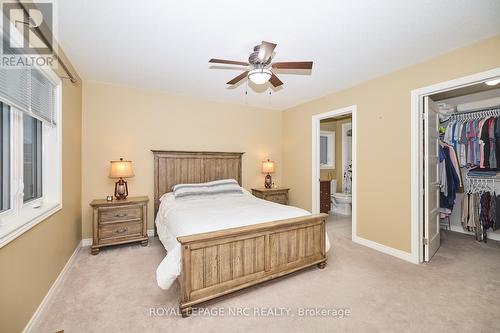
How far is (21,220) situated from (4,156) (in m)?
0.48

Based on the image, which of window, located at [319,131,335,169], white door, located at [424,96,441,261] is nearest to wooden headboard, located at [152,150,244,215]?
window, located at [319,131,335,169]

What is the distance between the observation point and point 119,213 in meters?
3.17

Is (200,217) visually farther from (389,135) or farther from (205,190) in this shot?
(389,135)

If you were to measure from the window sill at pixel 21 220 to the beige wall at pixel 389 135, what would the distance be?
3.77m

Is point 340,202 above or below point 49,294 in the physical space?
above

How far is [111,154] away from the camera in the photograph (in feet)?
11.5

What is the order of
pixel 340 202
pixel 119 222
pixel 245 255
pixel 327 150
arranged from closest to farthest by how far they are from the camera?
1. pixel 245 255
2. pixel 119 222
3. pixel 340 202
4. pixel 327 150

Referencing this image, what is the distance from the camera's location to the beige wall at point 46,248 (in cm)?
142

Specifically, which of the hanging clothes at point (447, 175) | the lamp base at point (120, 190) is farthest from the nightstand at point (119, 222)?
the hanging clothes at point (447, 175)

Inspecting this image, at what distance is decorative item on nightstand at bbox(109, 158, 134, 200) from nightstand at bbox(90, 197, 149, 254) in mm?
172

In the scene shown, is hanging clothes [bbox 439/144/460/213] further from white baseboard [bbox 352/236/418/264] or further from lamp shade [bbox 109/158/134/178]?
lamp shade [bbox 109/158/134/178]

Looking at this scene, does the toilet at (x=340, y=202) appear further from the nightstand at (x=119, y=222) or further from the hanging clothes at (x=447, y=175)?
the nightstand at (x=119, y=222)

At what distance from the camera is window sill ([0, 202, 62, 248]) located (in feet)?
4.50

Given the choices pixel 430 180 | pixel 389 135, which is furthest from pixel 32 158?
pixel 430 180
